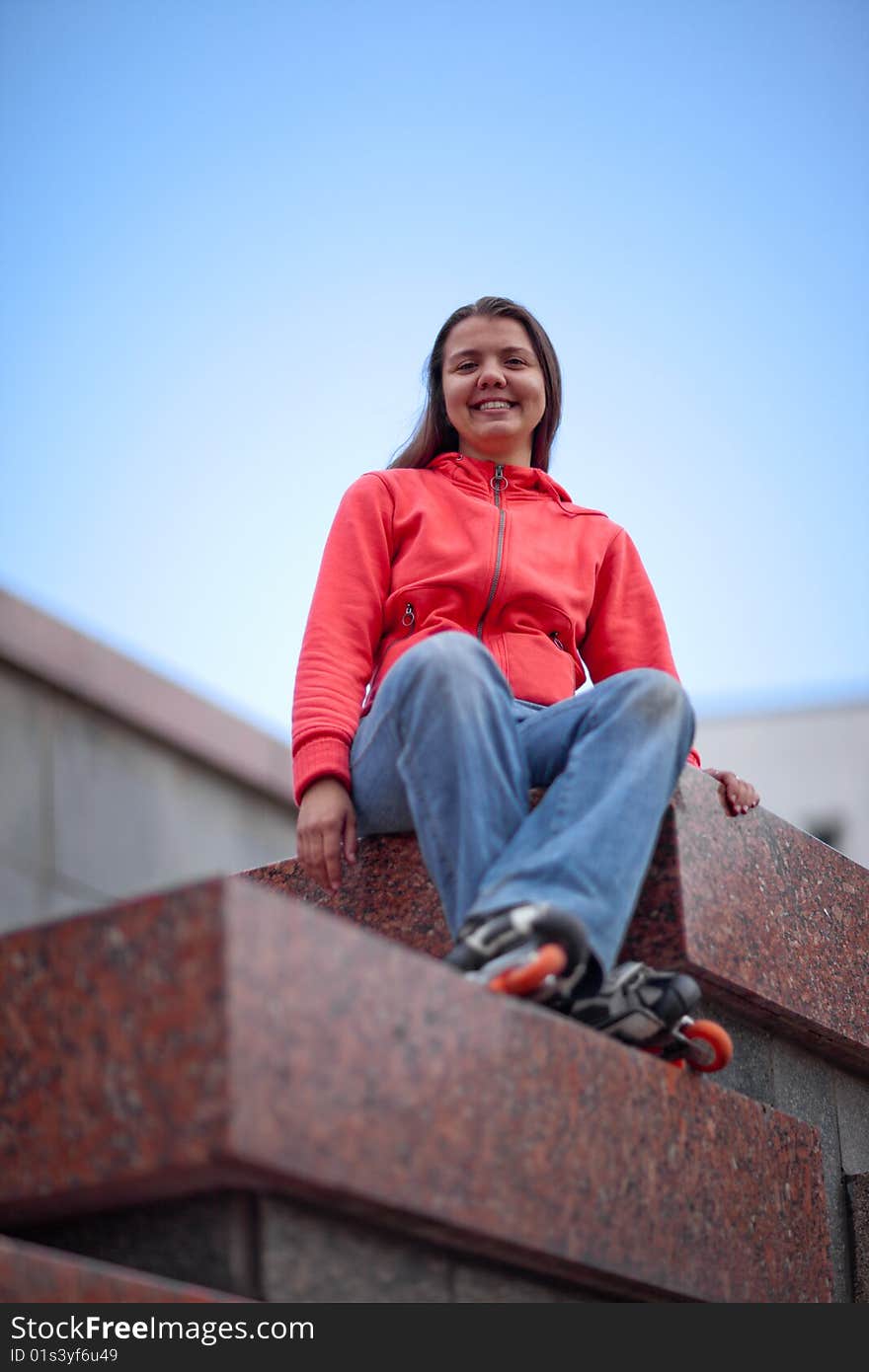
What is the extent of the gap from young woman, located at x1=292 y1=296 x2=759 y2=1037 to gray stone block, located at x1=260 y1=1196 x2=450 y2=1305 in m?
0.52

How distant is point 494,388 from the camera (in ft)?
15.6

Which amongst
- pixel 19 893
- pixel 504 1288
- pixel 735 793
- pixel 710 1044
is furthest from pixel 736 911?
pixel 19 893

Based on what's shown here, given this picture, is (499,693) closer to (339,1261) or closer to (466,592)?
(466,592)

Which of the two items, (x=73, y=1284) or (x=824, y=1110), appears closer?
(x=73, y=1284)

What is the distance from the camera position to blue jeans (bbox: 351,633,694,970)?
3496mm

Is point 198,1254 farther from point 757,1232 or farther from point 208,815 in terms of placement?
point 208,815

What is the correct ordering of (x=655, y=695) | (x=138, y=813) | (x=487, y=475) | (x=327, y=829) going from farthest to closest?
(x=138, y=813), (x=487, y=475), (x=327, y=829), (x=655, y=695)

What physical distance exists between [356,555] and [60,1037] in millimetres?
1766

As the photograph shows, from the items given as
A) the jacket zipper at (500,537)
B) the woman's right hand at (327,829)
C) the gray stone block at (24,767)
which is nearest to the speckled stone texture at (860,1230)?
the woman's right hand at (327,829)

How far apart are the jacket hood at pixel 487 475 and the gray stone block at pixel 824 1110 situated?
1.47 m

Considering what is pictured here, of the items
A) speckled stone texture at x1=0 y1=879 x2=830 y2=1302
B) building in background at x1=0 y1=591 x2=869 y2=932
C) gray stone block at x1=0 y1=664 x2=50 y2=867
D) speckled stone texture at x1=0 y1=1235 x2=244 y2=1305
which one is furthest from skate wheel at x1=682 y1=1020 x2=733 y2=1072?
gray stone block at x1=0 y1=664 x2=50 y2=867

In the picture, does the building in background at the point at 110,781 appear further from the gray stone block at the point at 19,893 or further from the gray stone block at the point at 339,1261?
the gray stone block at the point at 339,1261

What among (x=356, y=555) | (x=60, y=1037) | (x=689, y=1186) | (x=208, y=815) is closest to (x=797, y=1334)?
(x=689, y=1186)

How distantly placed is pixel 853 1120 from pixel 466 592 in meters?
1.67
